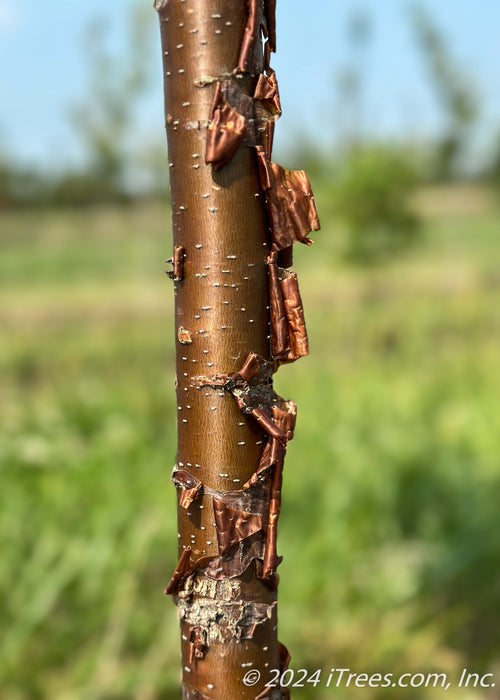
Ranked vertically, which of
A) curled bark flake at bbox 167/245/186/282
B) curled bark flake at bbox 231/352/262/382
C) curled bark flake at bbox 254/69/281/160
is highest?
curled bark flake at bbox 254/69/281/160

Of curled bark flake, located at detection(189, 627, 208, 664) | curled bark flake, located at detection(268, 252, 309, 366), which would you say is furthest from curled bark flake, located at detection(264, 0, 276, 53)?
curled bark flake, located at detection(189, 627, 208, 664)

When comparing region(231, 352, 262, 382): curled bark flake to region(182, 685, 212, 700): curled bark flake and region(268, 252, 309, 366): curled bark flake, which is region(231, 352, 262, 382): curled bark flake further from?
region(182, 685, 212, 700): curled bark flake

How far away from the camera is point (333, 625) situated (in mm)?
2055

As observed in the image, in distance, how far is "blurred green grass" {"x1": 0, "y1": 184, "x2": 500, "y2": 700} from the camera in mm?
1929

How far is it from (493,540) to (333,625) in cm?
71

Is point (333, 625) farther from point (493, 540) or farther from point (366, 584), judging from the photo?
point (493, 540)

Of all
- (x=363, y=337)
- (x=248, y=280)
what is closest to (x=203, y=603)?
(x=248, y=280)

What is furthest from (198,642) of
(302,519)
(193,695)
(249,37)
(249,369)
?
(302,519)

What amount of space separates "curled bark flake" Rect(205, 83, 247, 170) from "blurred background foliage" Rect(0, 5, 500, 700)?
5.53 ft

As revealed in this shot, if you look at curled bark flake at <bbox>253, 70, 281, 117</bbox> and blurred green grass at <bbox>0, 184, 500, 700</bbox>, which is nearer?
curled bark flake at <bbox>253, 70, 281, 117</bbox>

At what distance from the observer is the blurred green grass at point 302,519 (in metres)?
1.93

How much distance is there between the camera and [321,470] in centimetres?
279

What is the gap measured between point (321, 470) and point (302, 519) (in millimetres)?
379

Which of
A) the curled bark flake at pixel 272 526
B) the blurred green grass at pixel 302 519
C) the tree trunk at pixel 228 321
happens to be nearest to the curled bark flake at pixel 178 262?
the tree trunk at pixel 228 321
